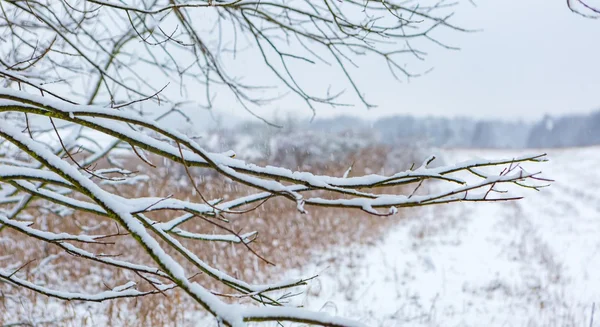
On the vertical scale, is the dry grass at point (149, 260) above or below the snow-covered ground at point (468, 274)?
above

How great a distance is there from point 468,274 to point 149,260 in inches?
173

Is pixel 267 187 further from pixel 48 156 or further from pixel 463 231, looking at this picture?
pixel 463 231

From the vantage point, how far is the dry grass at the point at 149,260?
3777 millimetres

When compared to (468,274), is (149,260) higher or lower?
higher

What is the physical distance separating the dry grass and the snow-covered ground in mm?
604

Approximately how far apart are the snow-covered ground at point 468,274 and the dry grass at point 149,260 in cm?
60

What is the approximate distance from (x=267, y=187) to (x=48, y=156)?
538mm

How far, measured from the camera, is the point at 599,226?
9250mm

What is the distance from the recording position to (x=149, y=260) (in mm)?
5719

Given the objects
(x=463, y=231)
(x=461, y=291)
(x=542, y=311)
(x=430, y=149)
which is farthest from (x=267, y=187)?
(x=430, y=149)

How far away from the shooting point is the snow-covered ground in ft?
14.0

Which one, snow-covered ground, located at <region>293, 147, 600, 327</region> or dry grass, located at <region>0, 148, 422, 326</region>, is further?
snow-covered ground, located at <region>293, 147, 600, 327</region>

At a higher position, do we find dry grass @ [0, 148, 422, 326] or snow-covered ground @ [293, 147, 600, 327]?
dry grass @ [0, 148, 422, 326]

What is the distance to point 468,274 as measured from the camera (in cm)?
574
